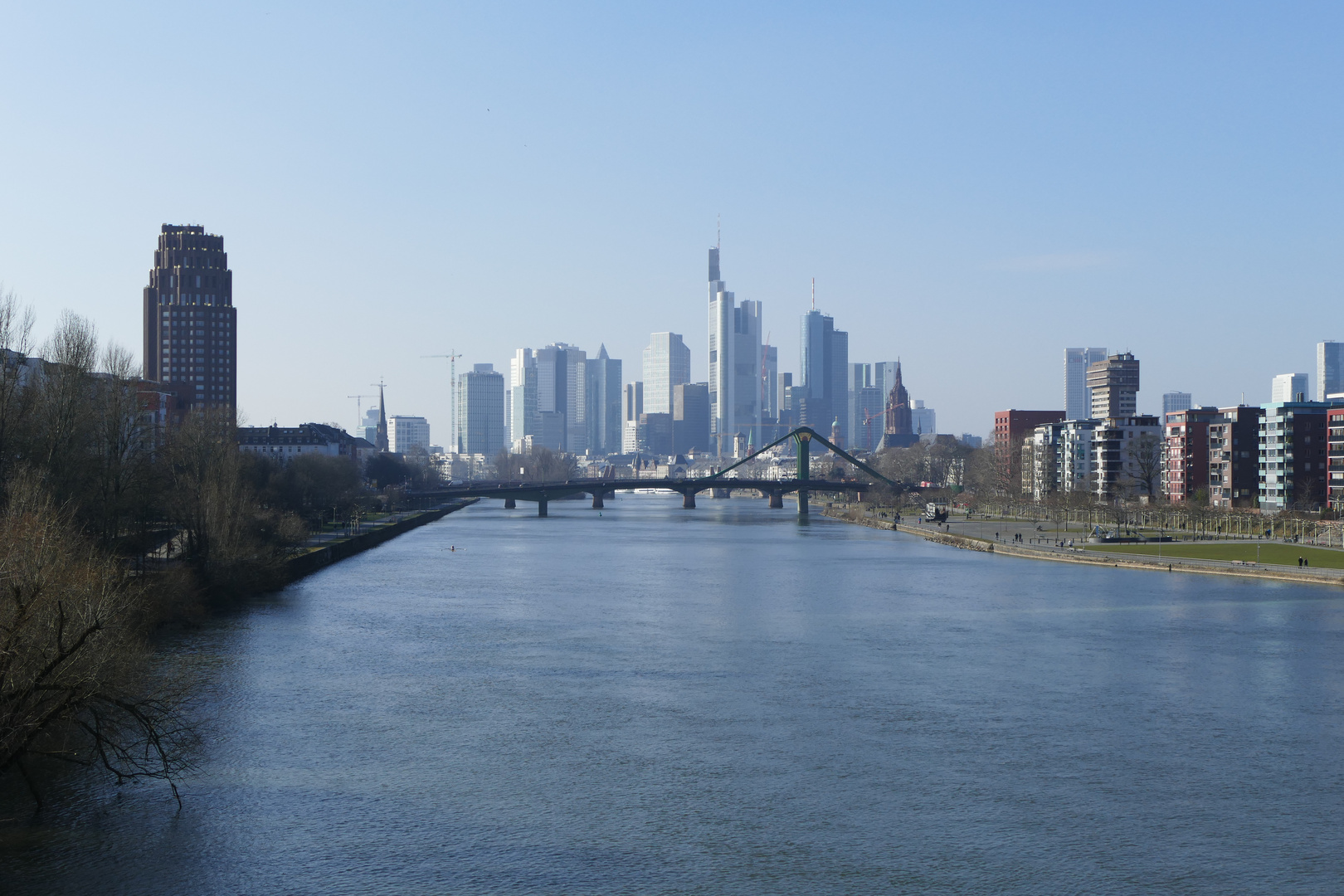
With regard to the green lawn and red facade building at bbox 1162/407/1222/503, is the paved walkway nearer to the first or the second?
the green lawn

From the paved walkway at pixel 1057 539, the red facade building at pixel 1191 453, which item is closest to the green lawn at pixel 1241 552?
the paved walkway at pixel 1057 539

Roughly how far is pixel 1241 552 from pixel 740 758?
3831cm

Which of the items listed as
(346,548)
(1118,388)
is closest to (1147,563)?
(346,548)

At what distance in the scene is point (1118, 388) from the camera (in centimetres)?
16700

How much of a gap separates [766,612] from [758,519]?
61417 mm

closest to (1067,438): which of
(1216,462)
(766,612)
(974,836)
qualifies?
(1216,462)

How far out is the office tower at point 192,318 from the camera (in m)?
108

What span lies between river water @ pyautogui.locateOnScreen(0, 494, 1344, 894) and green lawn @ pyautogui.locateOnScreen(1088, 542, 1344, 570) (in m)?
11.1

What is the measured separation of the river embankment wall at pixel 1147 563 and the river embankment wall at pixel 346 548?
29563 millimetres

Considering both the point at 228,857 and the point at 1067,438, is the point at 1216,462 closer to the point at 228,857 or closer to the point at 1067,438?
the point at 1067,438

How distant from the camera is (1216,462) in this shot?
76.6 metres

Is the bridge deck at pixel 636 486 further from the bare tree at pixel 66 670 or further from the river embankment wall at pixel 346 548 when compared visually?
the bare tree at pixel 66 670

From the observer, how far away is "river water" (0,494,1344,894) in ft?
46.8

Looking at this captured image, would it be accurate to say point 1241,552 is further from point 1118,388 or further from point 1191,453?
point 1118,388
